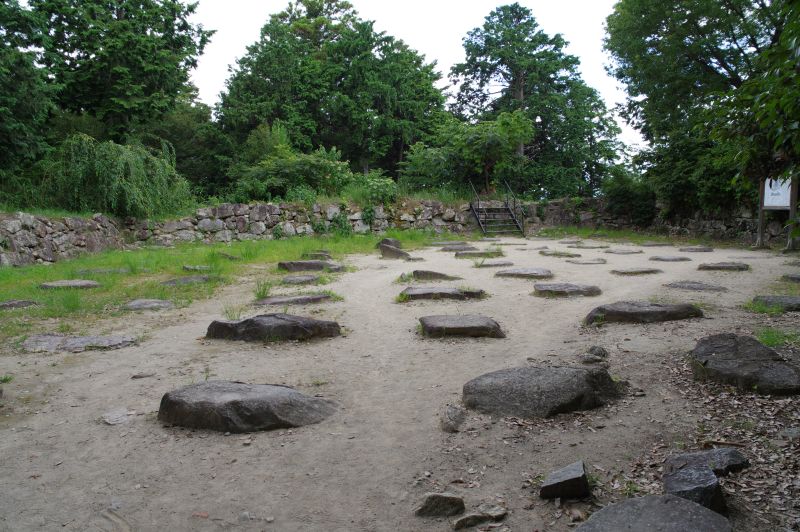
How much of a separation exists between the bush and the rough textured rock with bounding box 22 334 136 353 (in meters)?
15.8

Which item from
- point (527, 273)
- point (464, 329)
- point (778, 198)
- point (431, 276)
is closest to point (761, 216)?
point (778, 198)

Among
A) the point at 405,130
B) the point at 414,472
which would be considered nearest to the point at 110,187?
the point at 414,472

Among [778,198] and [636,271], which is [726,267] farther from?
[778,198]

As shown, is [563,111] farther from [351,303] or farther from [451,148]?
[351,303]

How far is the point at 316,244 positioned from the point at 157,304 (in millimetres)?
6428

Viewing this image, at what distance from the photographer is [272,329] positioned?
177 inches

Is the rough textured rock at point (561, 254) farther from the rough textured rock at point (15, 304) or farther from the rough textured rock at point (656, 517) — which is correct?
the rough textured rock at point (656, 517)

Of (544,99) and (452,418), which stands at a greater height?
(544,99)

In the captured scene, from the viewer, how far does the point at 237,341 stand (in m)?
4.52

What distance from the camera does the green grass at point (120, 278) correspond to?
5504 mm

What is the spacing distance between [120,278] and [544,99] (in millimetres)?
24278

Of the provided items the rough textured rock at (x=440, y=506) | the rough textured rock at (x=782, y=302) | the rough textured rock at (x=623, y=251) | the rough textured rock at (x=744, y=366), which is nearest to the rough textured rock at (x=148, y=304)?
the rough textured rock at (x=440, y=506)

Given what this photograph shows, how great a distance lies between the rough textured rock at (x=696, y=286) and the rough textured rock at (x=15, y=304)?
7114mm

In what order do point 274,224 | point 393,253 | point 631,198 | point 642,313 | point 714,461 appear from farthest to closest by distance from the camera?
point 631,198 → point 274,224 → point 393,253 → point 642,313 → point 714,461
